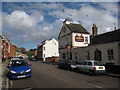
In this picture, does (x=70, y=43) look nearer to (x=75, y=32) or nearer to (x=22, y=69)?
(x=75, y=32)

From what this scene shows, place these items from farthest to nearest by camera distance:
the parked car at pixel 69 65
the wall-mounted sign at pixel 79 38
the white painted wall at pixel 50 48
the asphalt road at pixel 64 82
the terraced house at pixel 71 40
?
the white painted wall at pixel 50 48 → the wall-mounted sign at pixel 79 38 → the terraced house at pixel 71 40 → the parked car at pixel 69 65 → the asphalt road at pixel 64 82

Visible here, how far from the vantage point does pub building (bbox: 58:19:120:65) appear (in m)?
15.5

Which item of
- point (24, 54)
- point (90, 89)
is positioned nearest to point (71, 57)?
point (90, 89)

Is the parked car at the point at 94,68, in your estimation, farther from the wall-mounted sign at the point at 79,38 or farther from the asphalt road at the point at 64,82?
the wall-mounted sign at the point at 79,38

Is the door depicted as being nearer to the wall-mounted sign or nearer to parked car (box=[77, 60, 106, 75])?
parked car (box=[77, 60, 106, 75])

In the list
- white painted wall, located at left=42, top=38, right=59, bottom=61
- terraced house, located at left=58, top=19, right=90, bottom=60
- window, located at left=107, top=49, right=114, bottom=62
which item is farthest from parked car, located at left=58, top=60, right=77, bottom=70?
white painted wall, located at left=42, top=38, right=59, bottom=61

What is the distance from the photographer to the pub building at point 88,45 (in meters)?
15.5

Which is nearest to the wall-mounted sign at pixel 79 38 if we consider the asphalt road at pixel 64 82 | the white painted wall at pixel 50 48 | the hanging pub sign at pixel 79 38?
the hanging pub sign at pixel 79 38

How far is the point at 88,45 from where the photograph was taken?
20156 millimetres

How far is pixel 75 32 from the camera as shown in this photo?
2614cm

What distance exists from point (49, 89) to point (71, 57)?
61.9 feet

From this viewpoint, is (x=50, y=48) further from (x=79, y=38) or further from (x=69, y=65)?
(x=69, y=65)

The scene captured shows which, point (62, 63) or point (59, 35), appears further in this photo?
point (59, 35)

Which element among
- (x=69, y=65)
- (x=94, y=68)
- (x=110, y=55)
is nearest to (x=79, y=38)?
(x=69, y=65)
